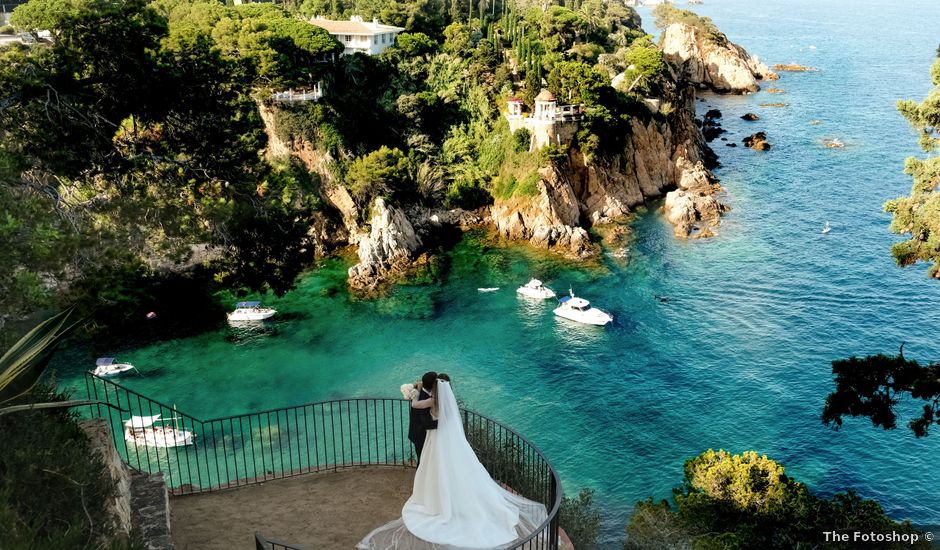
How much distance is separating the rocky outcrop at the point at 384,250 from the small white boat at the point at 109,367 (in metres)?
12.5

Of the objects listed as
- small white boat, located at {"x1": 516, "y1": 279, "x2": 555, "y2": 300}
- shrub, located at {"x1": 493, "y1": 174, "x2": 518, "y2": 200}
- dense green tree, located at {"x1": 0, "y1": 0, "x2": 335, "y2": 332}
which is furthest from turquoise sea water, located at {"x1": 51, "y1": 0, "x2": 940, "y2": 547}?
dense green tree, located at {"x1": 0, "y1": 0, "x2": 335, "y2": 332}

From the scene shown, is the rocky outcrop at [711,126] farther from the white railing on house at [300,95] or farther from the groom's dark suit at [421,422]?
the groom's dark suit at [421,422]

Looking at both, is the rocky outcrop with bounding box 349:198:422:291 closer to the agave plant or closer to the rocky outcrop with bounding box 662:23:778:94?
the agave plant

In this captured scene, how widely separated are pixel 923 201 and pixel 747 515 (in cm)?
785

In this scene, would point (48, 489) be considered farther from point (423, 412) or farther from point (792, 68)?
point (792, 68)

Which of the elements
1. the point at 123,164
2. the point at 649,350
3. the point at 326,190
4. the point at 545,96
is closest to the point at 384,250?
the point at 326,190

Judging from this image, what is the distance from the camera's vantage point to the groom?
9.86 metres

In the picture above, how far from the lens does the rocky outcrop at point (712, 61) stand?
91.5 m

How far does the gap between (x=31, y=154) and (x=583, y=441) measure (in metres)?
20.5

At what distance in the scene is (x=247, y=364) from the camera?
3347cm

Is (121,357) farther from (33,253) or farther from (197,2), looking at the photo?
(197,2)

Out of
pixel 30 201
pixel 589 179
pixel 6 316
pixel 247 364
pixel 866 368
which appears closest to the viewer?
pixel 6 316

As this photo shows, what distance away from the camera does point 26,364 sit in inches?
341

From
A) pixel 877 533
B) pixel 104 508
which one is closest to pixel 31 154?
pixel 104 508
